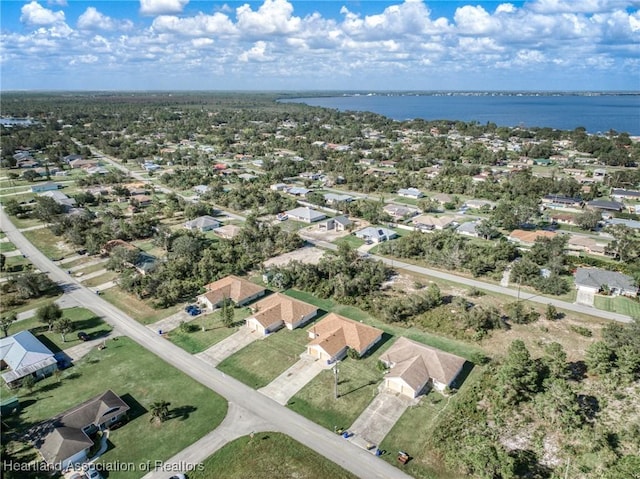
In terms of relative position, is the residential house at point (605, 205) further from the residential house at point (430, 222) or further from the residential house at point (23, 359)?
the residential house at point (23, 359)

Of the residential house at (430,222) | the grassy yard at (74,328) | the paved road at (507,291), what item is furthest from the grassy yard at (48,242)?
the residential house at (430,222)

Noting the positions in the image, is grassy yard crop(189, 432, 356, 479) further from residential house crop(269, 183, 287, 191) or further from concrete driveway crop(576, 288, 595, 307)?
residential house crop(269, 183, 287, 191)

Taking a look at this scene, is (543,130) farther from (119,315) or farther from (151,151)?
(119,315)

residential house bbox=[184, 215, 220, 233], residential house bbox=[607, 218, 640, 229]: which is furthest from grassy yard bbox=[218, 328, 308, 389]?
residential house bbox=[607, 218, 640, 229]

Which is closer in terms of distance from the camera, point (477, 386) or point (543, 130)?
point (477, 386)

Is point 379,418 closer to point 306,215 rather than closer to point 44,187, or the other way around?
point 306,215

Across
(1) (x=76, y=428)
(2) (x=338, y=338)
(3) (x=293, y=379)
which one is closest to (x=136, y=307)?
(1) (x=76, y=428)

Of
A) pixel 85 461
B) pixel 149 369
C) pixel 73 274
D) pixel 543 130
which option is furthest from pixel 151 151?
pixel 543 130
